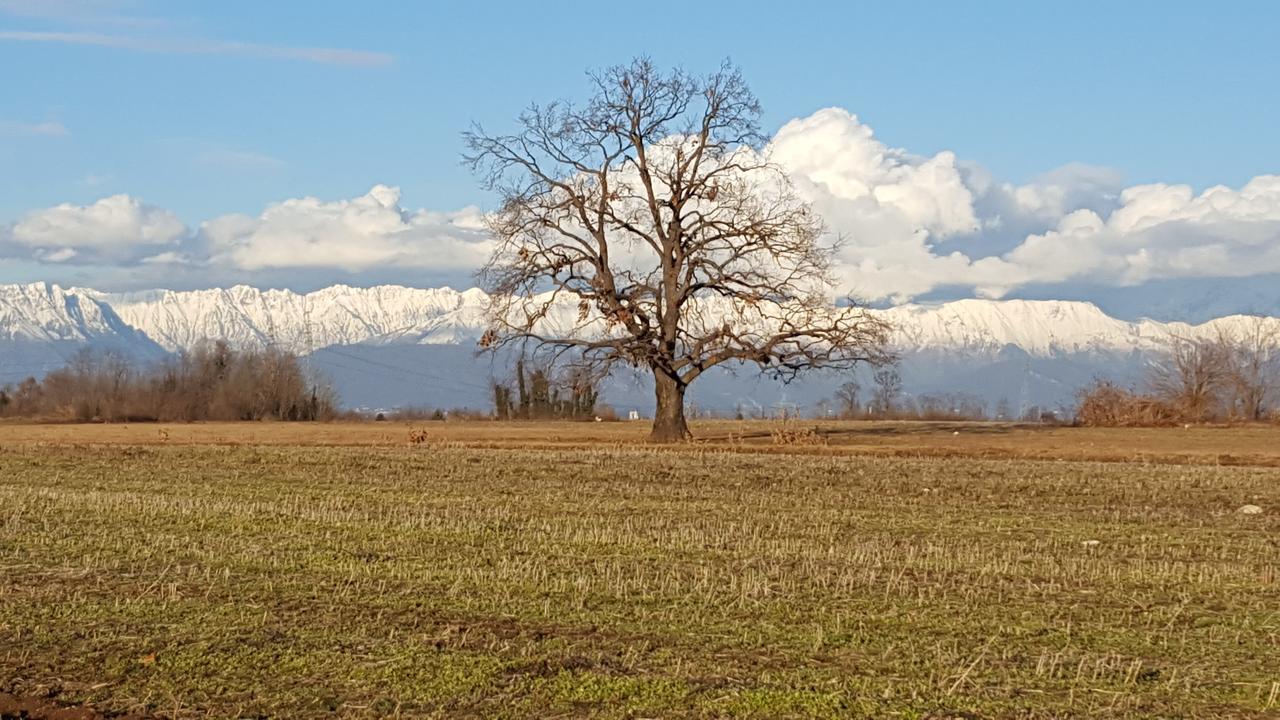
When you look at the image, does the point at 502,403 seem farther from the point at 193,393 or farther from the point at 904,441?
the point at 904,441

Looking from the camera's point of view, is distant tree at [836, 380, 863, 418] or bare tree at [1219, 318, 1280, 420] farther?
distant tree at [836, 380, 863, 418]

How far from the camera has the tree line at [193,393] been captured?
4306 inches

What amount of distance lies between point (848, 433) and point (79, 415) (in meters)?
64.7

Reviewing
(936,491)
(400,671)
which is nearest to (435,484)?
(936,491)

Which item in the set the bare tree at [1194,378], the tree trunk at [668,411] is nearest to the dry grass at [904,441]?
the tree trunk at [668,411]

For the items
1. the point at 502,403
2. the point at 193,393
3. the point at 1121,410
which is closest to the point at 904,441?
the point at 1121,410

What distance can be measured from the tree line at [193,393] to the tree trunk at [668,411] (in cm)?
6059

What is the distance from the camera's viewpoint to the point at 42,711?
1035 cm

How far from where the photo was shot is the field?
1079 cm

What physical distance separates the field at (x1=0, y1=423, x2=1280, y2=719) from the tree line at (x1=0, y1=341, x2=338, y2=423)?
3222 inches

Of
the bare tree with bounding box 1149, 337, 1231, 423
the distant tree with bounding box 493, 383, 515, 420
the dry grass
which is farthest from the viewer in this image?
the distant tree with bounding box 493, 383, 515, 420

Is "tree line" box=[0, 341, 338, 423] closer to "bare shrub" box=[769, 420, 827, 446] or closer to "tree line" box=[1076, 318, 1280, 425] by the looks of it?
"tree line" box=[1076, 318, 1280, 425]

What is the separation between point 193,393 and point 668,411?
69.6m

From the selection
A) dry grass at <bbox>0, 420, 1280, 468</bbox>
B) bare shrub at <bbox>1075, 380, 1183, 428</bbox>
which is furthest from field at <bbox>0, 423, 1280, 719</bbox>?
bare shrub at <bbox>1075, 380, 1183, 428</bbox>
